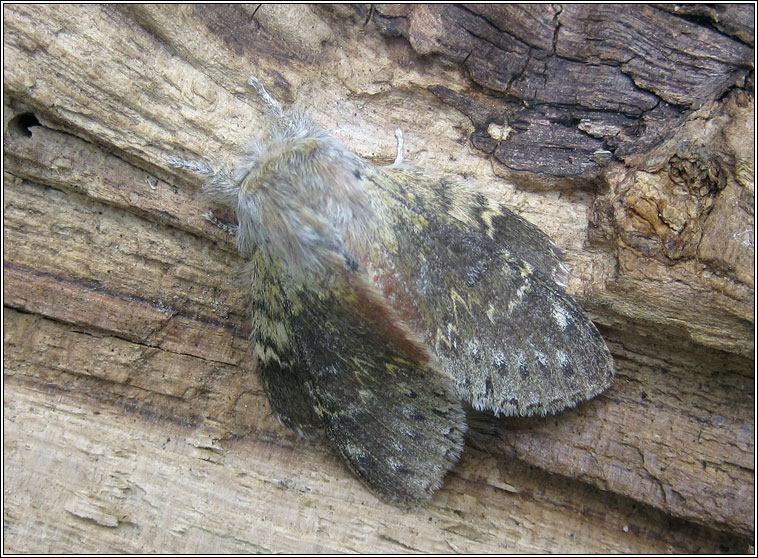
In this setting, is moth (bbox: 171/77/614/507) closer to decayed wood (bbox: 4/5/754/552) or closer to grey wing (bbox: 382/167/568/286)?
grey wing (bbox: 382/167/568/286)

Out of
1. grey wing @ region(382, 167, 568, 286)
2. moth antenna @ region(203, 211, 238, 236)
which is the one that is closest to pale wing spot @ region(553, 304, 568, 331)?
grey wing @ region(382, 167, 568, 286)

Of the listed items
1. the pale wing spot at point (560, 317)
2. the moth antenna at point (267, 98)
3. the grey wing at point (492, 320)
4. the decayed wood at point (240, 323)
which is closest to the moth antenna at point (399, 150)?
the decayed wood at point (240, 323)

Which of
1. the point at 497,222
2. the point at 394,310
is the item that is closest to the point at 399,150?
the point at 497,222

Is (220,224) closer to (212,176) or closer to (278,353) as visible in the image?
(212,176)

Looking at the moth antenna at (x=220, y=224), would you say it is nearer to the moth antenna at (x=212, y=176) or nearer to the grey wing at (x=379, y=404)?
the moth antenna at (x=212, y=176)

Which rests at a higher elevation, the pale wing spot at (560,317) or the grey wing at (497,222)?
the grey wing at (497,222)
